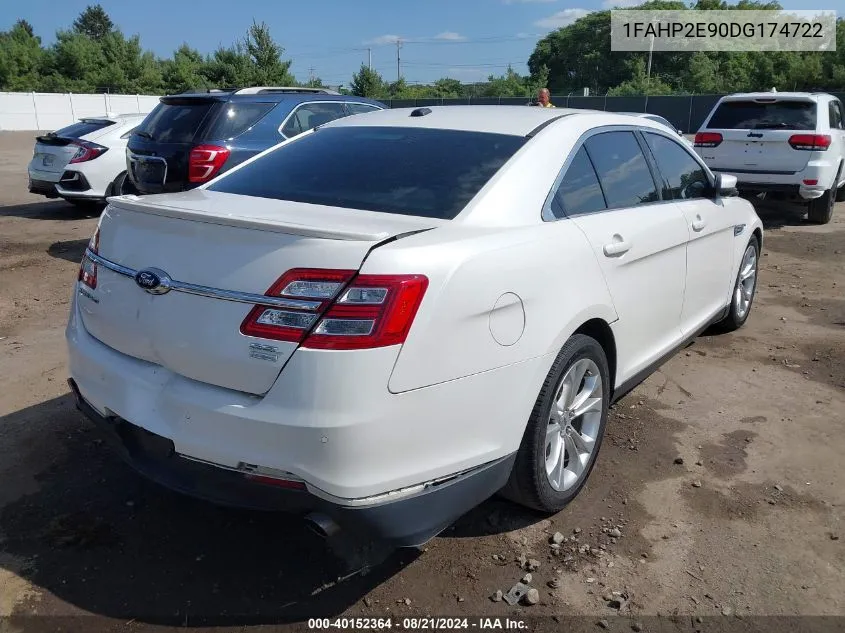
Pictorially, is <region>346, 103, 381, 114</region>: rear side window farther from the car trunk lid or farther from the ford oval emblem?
the ford oval emblem

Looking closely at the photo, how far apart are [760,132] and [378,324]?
942 cm

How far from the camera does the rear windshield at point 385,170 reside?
286cm

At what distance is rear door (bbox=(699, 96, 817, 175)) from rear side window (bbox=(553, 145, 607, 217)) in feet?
25.3

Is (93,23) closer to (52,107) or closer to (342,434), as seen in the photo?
(52,107)

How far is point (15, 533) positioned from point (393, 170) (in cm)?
216

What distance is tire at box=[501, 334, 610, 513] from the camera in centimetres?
273

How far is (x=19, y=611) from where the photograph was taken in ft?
8.13

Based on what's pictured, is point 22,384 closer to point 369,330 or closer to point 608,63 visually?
point 369,330

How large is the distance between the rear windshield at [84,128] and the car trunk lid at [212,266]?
29.2 feet

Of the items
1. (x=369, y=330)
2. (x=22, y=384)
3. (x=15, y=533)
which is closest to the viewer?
(x=369, y=330)

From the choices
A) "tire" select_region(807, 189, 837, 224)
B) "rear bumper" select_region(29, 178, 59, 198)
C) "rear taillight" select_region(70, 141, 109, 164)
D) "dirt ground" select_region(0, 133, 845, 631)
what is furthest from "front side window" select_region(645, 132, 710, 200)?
"rear bumper" select_region(29, 178, 59, 198)

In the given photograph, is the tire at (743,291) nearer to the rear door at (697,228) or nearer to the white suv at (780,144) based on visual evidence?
the rear door at (697,228)

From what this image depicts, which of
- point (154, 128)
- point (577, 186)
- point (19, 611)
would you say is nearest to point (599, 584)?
point (577, 186)

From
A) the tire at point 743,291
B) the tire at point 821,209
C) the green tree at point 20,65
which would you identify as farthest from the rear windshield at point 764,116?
the green tree at point 20,65
